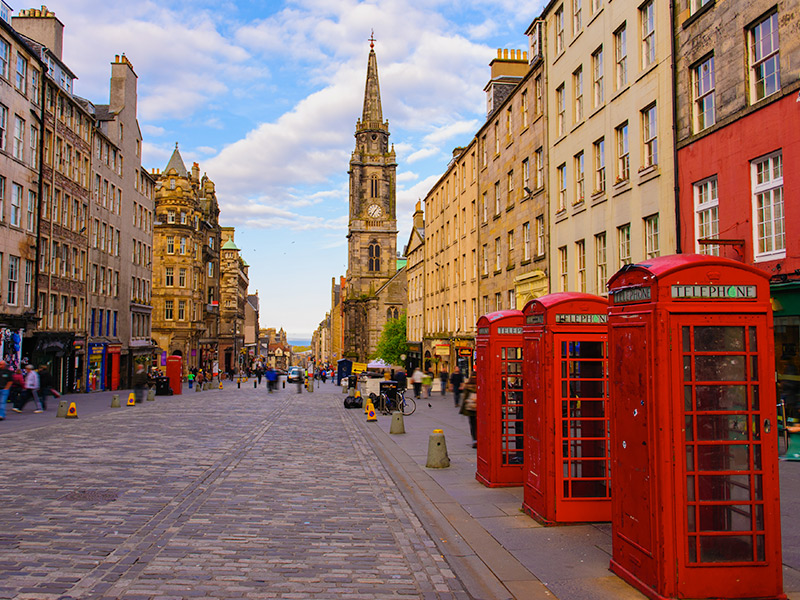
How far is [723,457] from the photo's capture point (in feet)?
17.7

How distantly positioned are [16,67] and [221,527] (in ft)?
103

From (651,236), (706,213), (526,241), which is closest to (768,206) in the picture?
(706,213)

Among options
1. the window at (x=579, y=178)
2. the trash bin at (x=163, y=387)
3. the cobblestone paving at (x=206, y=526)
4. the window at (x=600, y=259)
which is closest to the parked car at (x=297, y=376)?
the trash bin at (x=163, y=387)

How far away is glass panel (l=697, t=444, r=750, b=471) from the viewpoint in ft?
17.6

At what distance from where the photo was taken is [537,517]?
802 cm

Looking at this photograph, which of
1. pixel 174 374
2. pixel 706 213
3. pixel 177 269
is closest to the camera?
pixel 706 213

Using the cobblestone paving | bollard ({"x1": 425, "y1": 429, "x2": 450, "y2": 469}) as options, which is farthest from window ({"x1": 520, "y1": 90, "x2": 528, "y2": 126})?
bollard ({"x1": 425, "y1": 429, "x2": 450, "y2": 469})

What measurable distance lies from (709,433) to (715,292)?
1161 millimetres

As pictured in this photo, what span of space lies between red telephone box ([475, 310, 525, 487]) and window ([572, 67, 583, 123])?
16564mm

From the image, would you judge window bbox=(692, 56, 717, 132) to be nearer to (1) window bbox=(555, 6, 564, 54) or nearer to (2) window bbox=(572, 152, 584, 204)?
(2) window bbox=(572, 152, 584, 204)

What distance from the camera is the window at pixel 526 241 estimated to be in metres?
29.7

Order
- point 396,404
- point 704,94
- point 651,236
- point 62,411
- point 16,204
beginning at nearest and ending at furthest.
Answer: point 704,94, point 651,236, point 62,411, point 396,404, point 16,204

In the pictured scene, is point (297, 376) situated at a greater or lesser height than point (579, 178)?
lesser

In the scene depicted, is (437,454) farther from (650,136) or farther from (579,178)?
(579,178)
